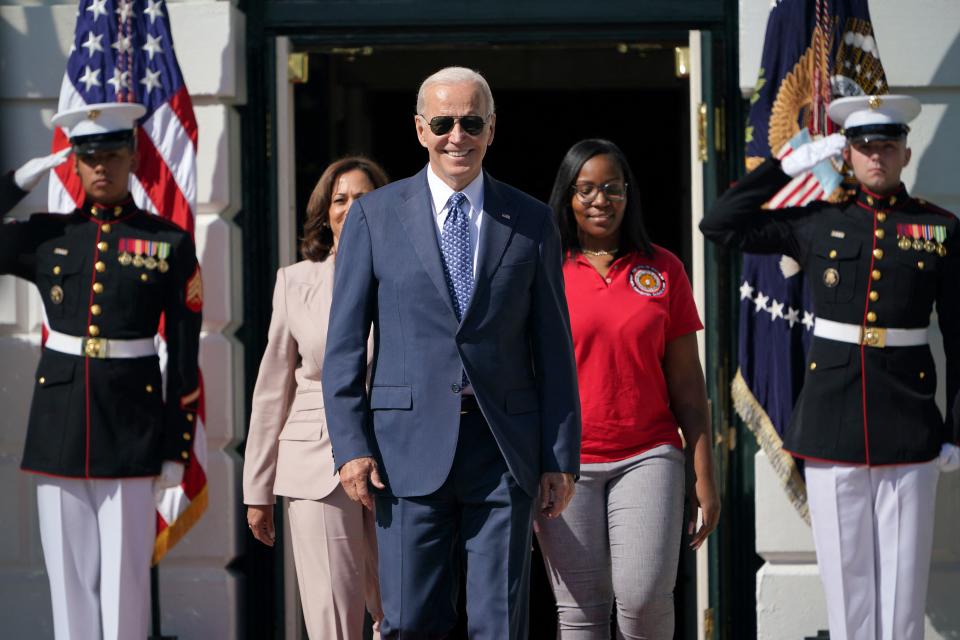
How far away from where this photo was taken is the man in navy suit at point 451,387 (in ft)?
9.87

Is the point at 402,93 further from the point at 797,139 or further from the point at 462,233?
the point at 462,233

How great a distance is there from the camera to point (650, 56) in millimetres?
8469

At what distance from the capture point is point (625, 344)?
397cm

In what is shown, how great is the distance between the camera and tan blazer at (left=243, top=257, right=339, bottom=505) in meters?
4.06

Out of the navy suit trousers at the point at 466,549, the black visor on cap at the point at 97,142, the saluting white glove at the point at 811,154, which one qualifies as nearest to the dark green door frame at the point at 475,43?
the saluting white glove at the point at 811,154

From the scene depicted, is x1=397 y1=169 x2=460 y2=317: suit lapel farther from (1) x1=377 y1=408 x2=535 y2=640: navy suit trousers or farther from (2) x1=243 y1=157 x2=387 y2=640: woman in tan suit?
(2) x1=243 y1=157 x2=387 y2=640: woman in tan suit

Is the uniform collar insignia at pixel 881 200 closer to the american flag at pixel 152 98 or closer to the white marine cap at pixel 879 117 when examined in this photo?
the white marine cap at pixel 879 117

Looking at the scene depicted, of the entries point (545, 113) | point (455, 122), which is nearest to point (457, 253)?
point (455, 122)

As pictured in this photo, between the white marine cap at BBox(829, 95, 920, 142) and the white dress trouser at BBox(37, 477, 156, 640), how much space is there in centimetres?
243

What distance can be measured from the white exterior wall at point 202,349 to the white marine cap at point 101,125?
76 cm

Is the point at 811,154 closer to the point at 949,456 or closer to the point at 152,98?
the point at 949,456

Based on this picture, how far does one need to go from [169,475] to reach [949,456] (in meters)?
2.38

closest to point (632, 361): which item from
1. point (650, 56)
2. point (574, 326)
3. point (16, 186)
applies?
point (574, 326)

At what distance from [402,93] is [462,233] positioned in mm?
6017
